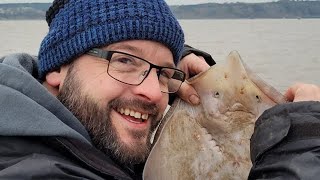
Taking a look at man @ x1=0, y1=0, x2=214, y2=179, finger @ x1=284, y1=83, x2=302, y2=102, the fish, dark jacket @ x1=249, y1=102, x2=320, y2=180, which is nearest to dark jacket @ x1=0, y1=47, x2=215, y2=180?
man @ x1=0, y1=0, x2=214, y2=179

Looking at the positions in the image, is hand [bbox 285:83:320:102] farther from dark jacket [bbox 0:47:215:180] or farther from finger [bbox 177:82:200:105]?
dark jacket [bbox 0:47:215:180]

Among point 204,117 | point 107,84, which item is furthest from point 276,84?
point 107,84

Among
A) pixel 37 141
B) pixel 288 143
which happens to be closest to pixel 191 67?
pixel 288 143

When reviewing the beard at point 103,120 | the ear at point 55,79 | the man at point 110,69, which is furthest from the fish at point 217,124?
the ear at point 55,79

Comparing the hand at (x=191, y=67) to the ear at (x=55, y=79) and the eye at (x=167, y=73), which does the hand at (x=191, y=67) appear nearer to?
the eye at (x=167, y=73)

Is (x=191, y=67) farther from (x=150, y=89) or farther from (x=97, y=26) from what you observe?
(x=97, y=26)
